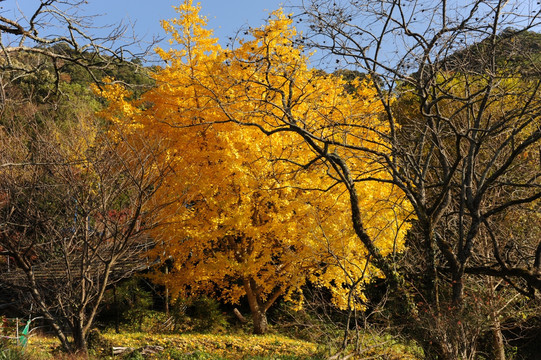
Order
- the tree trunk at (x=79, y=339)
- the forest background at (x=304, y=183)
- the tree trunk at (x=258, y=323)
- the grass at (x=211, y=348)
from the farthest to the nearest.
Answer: the tree trunk at (x=258, y=323), the grass at (x=211, y=348), the tree trunk at (x=79, y=339), the forest background at (x=304, y=183)

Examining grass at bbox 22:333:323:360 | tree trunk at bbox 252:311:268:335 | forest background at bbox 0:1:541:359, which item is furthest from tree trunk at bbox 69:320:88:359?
tree trunk at bbox 252:311:268:335

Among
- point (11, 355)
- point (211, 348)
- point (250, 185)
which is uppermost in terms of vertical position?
point (250, 185)

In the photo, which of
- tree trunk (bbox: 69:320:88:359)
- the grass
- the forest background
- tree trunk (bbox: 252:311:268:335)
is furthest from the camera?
tree trunk (bbox: 252:311:268:335)

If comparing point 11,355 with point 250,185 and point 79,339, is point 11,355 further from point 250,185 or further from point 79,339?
point 250,185

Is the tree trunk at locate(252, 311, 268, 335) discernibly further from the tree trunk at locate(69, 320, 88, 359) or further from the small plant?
the small plant

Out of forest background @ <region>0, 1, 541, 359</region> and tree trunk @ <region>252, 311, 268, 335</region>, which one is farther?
tree trunk @ <region>252, 311, 268, 335</region>

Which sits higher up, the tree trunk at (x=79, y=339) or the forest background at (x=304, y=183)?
the forest background at (x=304, y=183)

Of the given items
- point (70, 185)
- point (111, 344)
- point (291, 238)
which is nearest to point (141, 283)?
point (111, 344)

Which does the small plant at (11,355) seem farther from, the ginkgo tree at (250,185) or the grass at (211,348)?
the ginkgo tree at (250,185)

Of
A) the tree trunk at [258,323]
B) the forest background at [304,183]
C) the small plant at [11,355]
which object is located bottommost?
the tree trunk at [258,323]

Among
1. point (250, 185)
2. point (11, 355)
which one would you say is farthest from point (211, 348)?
point (11, 355)

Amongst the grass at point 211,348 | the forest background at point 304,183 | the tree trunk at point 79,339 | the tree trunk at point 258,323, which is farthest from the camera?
the tree trunk at point 258,323

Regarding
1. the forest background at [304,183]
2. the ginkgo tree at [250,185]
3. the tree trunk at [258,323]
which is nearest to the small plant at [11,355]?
the forest background at [304,183]

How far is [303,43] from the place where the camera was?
5.16m
